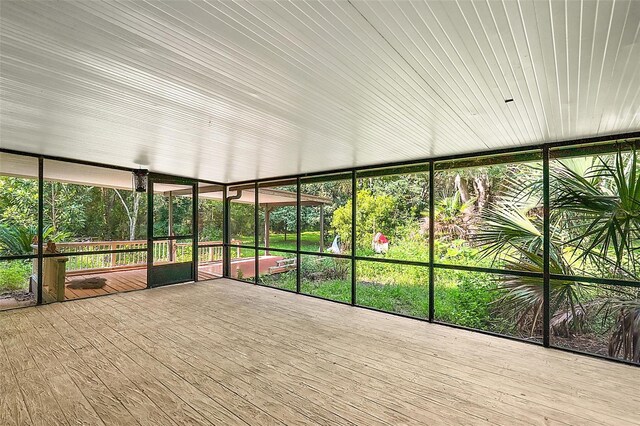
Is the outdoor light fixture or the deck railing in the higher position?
the outdoor light fixture

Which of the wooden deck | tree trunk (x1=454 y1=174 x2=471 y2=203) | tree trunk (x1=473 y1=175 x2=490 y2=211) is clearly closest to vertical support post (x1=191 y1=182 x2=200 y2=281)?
the wooden deck

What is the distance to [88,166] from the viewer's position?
569 centimetres

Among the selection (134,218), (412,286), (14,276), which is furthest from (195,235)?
(134,218)

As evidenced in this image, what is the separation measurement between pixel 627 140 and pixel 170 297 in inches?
282

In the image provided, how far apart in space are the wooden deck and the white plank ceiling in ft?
8.05

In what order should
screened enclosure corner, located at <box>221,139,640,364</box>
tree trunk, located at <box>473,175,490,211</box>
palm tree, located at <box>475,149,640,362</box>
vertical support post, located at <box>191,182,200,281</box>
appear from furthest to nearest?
1. tree trunk, located at <box>473,175,490,211</box>
2. vertical support post, located at <box>191,182,200,281</box>
3. screened enclosure corner, located at <box>221,139,640,364</box>
4. palm tree, located at <box>475,149,640,362</box>

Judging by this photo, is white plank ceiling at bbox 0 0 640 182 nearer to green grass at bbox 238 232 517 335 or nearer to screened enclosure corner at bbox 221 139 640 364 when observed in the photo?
screened enclosure corner at bbox 221 139 640 364

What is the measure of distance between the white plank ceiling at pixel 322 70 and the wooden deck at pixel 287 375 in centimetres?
245

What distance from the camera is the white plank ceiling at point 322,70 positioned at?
56.0 inches

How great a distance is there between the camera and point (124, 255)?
27.6 feet

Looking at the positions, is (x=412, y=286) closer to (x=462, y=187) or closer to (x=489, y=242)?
(x=462, y=187)

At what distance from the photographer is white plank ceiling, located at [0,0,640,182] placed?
1.42m

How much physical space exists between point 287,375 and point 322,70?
2.64 meters

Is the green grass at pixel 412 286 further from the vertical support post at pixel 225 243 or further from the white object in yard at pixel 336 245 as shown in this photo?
the vertical support post at pixel 225 243
